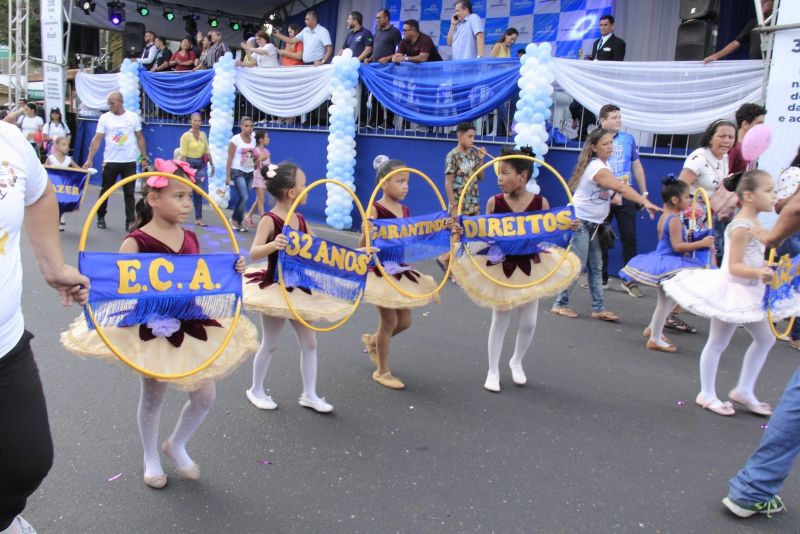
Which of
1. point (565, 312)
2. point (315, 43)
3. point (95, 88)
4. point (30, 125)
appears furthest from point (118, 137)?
point (30, 125)

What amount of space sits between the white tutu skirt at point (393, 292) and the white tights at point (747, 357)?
1930 millimetres

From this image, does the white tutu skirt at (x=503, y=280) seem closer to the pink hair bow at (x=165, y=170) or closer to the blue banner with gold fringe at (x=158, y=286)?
the blue banner with gold fringe at (x=158, y=286)

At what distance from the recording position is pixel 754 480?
311cm

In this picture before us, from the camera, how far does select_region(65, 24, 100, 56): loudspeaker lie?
18.8 meters

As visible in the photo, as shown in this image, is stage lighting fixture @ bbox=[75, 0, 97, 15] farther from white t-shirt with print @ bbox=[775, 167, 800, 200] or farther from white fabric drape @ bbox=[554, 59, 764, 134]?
white t-shirt with print @ bbox=[775, 167, 800, 200]

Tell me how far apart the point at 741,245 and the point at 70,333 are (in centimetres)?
406

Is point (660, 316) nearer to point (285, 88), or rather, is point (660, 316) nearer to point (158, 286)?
point (158, 286)

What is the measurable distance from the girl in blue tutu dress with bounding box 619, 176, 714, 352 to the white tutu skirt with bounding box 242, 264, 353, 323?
3.03 meters

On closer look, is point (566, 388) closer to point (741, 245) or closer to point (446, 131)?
point (741, 245)

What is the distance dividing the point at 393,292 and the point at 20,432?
2.59m

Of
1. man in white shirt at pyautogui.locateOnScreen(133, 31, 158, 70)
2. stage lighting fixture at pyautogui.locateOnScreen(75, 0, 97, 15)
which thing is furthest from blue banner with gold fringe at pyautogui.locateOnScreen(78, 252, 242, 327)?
stage lighting fixture at pyautogui.locateOnScreen(75, 0, 97, 15)

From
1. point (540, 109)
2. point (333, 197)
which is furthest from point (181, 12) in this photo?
point (540, 109)

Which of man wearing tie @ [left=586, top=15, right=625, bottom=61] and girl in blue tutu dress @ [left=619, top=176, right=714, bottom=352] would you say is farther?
man wearing tie @ [left=586, top=15, right=625, bottom=61]

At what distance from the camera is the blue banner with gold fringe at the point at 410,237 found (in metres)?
4.40
